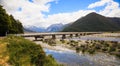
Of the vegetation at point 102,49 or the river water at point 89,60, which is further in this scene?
the vegetation at point 102,49

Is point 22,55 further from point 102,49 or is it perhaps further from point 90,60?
point 102,49

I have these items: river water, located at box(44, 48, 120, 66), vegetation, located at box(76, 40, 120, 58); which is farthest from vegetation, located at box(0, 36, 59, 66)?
vegetation, located at box(76, 40, 120, 58)

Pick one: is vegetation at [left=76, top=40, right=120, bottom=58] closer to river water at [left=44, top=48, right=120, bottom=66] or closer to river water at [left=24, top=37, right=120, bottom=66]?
river water at [left=24, top=37, right=120, bottom=66]

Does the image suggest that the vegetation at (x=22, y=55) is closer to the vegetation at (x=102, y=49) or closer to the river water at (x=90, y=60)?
the river water at (x=90, y=60)

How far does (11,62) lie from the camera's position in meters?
24.2

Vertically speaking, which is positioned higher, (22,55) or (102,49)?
(22,55)

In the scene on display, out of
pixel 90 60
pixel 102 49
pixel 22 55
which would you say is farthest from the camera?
pixel 102 49

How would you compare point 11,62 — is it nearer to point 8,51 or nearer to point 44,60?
point 8,51

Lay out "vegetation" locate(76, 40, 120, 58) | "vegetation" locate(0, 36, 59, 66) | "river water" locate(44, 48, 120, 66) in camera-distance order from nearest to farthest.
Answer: "vegetation" locate(0, 36, 59, 66) < "river water" locate(44, 48, 120, 66) < "vegetation" locate(76, 40, 120, 58)

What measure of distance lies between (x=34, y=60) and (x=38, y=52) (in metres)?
1.49

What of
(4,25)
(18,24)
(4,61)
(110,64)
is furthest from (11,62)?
(18,24)

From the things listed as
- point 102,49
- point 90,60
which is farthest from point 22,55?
point 102,49

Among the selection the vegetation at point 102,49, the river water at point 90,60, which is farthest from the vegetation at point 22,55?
the vegetation at point 102,49

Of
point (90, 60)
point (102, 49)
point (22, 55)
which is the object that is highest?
point (22, 55)
